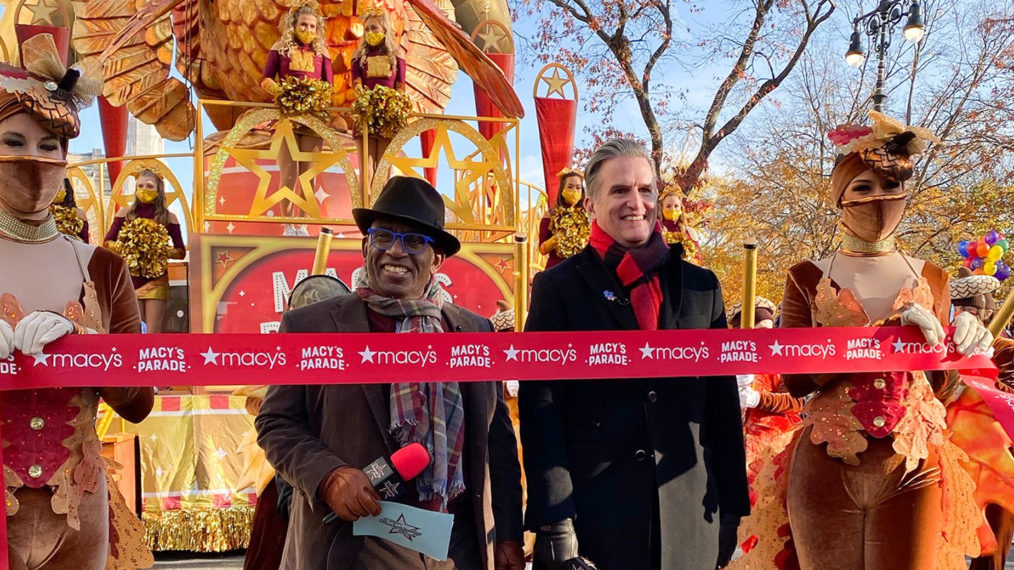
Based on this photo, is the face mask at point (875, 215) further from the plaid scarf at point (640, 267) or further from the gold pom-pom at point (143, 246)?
the gold pom-pom at point (143, 246)

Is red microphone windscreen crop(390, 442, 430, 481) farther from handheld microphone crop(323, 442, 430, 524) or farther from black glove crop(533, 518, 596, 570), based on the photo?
black glove crop(533, 518, 596, 570)

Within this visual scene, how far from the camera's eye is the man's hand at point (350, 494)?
7.87 ft

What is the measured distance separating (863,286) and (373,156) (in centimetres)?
521

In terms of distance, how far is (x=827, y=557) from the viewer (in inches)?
122

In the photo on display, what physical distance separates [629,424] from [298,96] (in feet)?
17.6

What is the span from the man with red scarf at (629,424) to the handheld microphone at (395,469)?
1.08 ft

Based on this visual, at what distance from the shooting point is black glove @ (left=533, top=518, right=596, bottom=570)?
2.44 meters

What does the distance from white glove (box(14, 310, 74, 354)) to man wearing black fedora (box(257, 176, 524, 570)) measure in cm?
64

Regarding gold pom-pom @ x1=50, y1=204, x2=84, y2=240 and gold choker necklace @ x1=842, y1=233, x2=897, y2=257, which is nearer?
gold choker necklace @ x1=842, y1=233, x2=897, y2=257

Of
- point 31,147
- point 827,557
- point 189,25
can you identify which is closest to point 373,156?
point 189,25

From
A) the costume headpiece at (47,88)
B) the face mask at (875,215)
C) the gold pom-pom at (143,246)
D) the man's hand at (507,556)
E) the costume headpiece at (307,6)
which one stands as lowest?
the man's hand at (507,556)

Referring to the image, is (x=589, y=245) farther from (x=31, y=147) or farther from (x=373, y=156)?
(x=373, y=156)

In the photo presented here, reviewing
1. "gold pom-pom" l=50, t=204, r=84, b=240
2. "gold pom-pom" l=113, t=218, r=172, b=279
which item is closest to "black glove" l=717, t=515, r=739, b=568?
"gold pom-pom" l=50, t=204, r=84, b=240

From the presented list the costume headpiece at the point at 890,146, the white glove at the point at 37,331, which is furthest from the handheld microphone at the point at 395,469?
the costume headpiece at the point at 890,146
